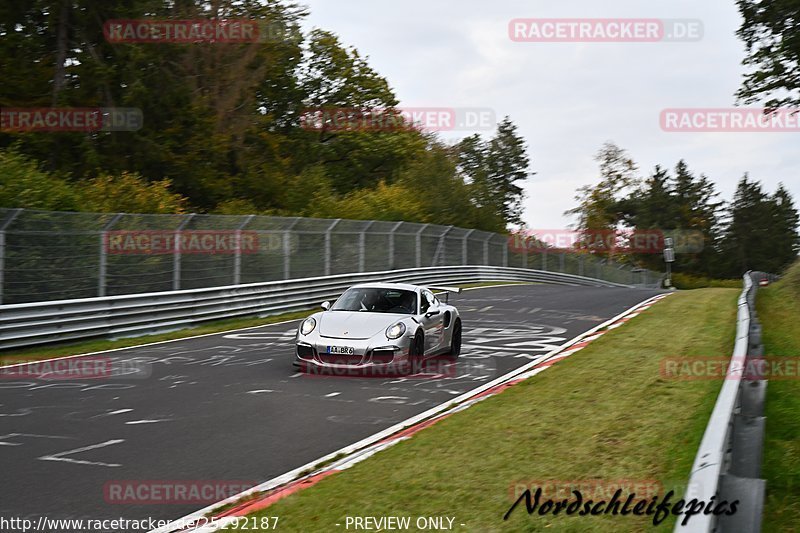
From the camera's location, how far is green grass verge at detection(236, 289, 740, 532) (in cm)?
530

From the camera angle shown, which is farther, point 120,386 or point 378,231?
point 378,231

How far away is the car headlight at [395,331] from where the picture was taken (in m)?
11.5

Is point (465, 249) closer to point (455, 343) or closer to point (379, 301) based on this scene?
point (455, 343)

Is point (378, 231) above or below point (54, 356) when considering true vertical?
above

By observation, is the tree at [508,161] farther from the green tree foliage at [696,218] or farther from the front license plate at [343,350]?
the front license plate at [343,350]

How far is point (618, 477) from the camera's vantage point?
586 cm

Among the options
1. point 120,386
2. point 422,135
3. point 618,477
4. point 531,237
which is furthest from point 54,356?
point 422,135

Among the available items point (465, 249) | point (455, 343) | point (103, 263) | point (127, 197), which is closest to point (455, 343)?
point (455, 343)

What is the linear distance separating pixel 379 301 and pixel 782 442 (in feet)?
22.3

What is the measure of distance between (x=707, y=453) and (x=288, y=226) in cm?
1824

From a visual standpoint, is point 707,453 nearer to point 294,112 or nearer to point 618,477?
point 618,477

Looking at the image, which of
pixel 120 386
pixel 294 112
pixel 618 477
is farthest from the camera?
pixel 294 112

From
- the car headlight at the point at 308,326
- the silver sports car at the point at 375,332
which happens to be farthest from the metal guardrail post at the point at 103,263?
the car headlight at the point at 308,326

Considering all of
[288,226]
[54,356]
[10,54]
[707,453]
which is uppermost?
[10,54]
